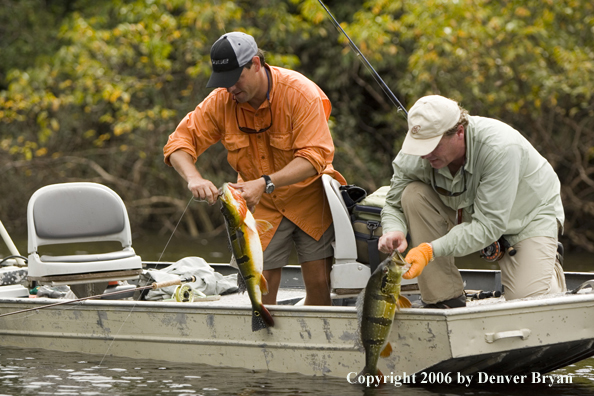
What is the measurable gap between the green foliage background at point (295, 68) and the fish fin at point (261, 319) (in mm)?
7617

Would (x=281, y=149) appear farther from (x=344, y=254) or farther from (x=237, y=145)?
(x=344, y=254)

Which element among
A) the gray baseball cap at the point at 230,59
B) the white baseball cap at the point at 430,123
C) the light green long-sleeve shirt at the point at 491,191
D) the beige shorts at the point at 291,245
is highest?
the gray baseball cap at the point at 230,59

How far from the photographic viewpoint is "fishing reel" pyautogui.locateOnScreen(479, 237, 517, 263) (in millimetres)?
4395

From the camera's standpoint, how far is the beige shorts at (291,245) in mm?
5016

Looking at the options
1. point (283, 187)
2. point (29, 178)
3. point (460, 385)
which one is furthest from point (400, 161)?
point (29, 178)

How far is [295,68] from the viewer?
1503 cm

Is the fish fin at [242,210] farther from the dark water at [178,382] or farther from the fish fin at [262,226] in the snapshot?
the dark water at [178,382]

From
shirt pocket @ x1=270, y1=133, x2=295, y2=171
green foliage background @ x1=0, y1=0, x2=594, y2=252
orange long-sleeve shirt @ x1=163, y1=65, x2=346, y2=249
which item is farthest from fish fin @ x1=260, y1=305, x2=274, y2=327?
green foliage background @ x1=0, y1=0, x2=594, y2=252

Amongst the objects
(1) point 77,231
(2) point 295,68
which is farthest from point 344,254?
(2) point 295,68

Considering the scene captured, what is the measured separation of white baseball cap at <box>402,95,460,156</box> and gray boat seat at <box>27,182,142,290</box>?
8.38 feet

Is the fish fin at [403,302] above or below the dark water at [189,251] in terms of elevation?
above

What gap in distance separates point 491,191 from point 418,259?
20.4 inches

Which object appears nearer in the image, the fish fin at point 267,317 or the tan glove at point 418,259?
the tan glove at point 418,259

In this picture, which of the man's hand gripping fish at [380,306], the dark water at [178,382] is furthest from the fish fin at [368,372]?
the dark water at [178,382]
